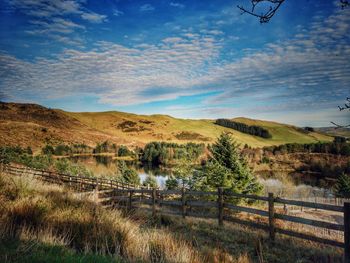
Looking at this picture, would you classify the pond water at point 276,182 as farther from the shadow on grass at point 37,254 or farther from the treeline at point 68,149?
the shadow on grass at point 37,254

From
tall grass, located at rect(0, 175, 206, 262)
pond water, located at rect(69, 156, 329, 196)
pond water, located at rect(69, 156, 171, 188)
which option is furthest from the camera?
pond water, located at rect(69, 156, 171, 188)

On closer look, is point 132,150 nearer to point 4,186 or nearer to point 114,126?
point 114,126

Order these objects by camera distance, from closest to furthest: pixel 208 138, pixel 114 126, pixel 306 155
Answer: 1. pixel 306 155
2. pixel 208 138
3. pixel 114 126

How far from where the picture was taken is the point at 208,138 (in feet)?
603

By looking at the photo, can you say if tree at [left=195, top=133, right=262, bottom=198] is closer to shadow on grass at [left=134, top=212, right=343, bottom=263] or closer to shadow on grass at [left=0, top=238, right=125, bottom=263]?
shadow on grass at [left=134, top=212, right=343, bottom=263]

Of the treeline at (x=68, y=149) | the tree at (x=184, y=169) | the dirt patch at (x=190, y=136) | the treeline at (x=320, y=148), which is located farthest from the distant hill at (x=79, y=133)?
the tree at (x=184, y=169)

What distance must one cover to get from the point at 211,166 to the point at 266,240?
1349 cm

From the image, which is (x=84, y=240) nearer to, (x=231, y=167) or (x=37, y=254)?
(x=37, y=254)

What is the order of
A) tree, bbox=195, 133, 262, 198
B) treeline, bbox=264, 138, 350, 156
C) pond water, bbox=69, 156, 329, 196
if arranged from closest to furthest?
1. tree, bbox=195, 133, 262, 198
2. pond water, bbox=69, 156, 329, 196
3. treeline, bbox=264, 138, 350, 156

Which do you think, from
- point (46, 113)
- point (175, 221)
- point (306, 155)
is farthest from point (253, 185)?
point (46, 113)

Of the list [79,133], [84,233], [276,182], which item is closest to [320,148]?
[276,182]

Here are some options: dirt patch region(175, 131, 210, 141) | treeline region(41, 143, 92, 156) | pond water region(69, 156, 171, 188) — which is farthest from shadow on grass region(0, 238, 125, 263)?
dirt patch region(175, 131, 210, 141)

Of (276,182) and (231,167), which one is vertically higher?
(231,167)

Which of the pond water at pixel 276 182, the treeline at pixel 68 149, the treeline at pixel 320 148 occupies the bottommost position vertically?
the pond water at pixel 276 182
